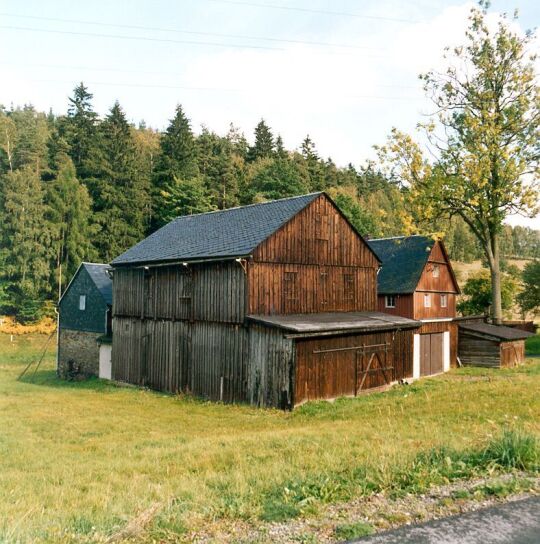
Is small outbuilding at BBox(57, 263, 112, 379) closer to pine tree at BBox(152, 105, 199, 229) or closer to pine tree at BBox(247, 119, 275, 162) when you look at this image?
pine tree at BBox(152, 105, 199, 229)

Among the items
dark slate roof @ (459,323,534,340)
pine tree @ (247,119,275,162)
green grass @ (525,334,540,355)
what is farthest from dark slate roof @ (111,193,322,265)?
pine tree @ (247,119,275,162)

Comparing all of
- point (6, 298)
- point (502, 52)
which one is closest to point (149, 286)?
point (502, 52)

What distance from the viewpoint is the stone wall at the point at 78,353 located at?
107ft

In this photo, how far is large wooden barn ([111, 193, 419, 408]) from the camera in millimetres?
20906

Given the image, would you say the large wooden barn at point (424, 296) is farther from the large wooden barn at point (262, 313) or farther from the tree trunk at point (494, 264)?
the large wooden barn at point (262, 313)

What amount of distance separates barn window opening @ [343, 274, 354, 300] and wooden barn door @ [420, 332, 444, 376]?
8670mm

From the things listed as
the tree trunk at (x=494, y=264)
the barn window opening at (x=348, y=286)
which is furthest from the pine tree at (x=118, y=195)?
the tree trunk at (x=494, y=264)

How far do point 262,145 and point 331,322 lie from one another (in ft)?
232

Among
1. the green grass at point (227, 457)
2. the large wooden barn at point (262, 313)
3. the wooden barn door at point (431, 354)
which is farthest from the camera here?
the wooden barn door at point (431, 354)

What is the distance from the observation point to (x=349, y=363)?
2262cm

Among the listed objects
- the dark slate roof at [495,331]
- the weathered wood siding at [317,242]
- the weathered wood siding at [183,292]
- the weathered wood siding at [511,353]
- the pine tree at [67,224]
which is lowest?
the weathered wood siding at [511,353]

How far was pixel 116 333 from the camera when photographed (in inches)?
1153

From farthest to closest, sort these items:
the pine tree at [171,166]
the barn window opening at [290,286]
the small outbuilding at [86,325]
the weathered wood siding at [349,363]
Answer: the pine tree at [171,166] → the small outbuilding at [86,325] → the barn window opening at [290,286] → the weathered wood siding at [349,363]

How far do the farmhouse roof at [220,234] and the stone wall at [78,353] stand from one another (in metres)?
7.69
